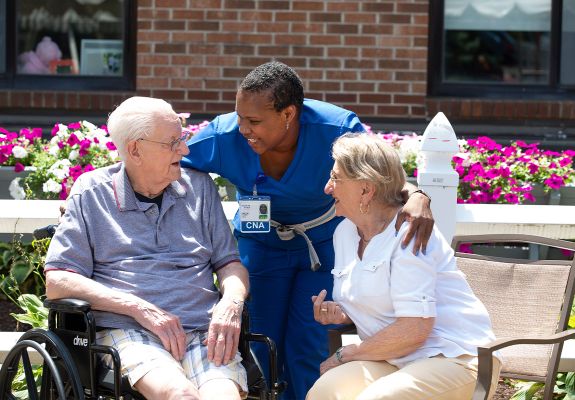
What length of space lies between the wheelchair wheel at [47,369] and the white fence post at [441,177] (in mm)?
1792

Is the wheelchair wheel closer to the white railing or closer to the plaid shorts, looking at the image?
the plaid shorts

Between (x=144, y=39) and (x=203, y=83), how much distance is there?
510 mm

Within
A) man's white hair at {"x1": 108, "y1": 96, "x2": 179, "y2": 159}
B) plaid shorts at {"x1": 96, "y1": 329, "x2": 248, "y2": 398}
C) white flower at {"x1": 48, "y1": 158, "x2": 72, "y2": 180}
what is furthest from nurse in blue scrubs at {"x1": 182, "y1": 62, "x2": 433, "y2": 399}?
white flower at {"x1": 48, "y1": 158, "x2": 72, "y2": 180}

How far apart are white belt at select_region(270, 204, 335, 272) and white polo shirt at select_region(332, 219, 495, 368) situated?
0.56m

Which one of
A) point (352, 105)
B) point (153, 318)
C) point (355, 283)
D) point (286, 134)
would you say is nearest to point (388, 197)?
point (355, 283)

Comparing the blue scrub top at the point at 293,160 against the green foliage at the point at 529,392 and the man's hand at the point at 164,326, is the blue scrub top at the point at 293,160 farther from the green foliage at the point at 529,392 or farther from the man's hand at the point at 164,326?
the green foliage at the point at 529,392

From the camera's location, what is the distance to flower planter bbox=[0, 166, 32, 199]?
6.53 metres

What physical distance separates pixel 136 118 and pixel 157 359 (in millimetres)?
829

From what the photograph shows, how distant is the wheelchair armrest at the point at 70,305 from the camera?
Answer: 3672 millimetres

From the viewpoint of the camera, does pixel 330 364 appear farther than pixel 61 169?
No

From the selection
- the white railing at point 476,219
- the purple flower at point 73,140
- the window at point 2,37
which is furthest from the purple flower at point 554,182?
the window at point 2,37

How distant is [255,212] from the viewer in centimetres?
419

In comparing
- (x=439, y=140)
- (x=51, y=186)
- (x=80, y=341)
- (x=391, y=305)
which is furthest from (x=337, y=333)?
(x=51, y=186)

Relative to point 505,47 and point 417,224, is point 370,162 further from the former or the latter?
point 505,47
